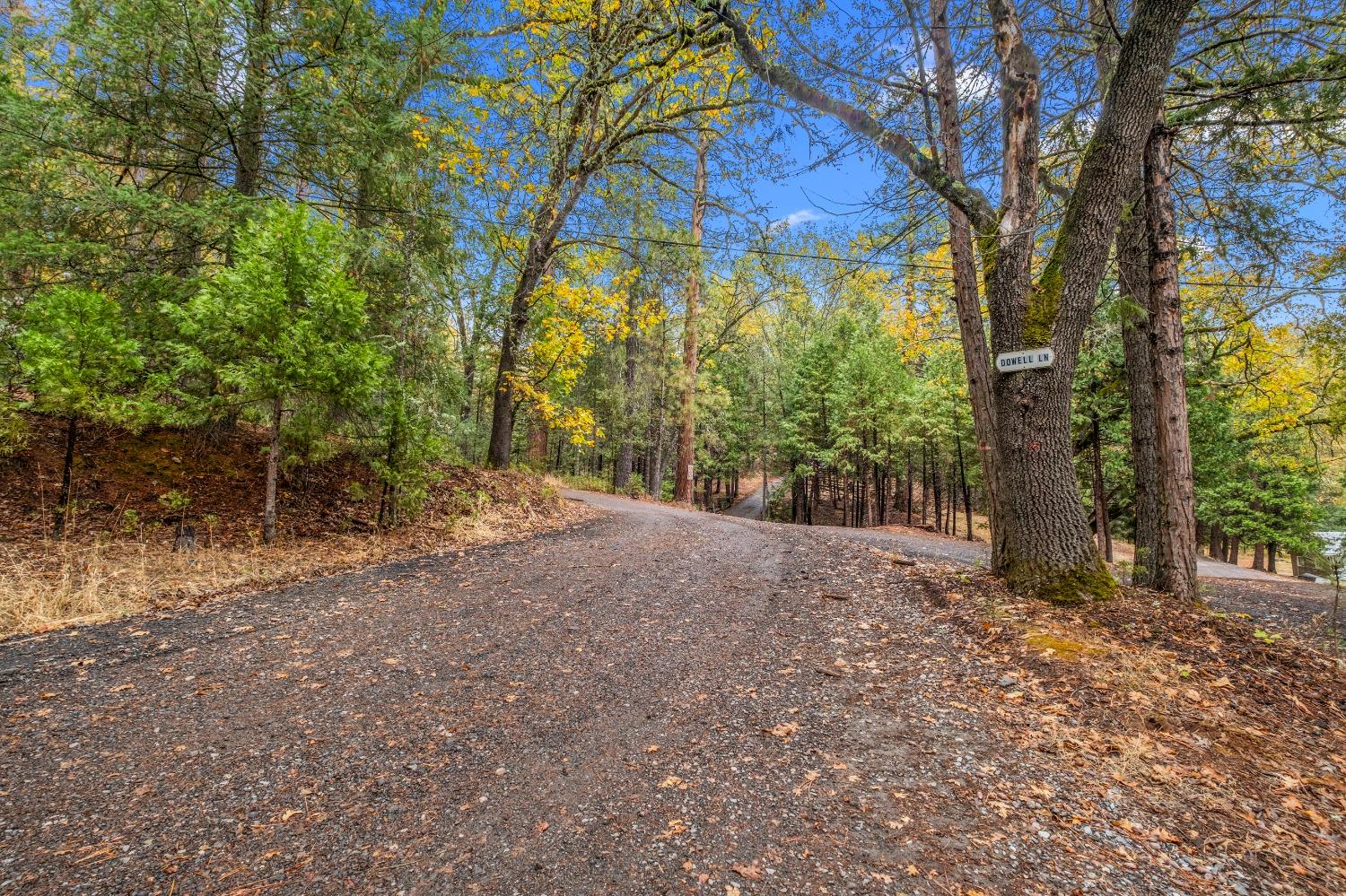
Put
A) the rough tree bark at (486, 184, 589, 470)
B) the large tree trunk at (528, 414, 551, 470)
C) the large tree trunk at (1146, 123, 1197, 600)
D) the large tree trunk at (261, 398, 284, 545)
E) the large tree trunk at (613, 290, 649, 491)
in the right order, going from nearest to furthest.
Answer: the large tree trunk at (1146, 123, 1197, 600), the large tree trunk at (261, 398, 284, 545), the rough tree bark at (486, 184, 589, 470), the large tree trunk at (528, 414, 551, 470), the large tree trunk at (613, 290, 649, 491)

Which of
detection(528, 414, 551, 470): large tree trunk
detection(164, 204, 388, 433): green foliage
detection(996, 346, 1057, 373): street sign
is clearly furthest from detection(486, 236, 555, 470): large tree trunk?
detection(996, 346, 1057, 373): street sign

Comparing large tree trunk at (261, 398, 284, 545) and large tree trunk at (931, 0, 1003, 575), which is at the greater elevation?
large tree trunk at (931, 0, 1003, 575)

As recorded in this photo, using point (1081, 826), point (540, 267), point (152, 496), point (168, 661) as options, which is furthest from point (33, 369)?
point (1081, 826)

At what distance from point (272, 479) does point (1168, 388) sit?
9254 millimetres

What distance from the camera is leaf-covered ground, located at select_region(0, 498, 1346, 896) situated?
1831 mm

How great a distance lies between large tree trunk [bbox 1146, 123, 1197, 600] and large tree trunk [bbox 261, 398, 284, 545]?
8932 mm

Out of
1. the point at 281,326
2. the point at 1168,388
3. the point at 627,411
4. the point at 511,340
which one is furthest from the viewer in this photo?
the point at 627,411

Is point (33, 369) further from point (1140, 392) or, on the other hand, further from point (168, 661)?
point (1140, 392)

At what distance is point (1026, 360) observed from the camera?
4.28 m

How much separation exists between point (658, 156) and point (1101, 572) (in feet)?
30.8

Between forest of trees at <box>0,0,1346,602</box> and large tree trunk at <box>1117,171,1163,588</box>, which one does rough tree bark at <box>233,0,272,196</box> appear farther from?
large tree trunk at <box>1117,171,1163,588</box>

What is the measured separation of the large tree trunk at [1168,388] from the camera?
4.88m

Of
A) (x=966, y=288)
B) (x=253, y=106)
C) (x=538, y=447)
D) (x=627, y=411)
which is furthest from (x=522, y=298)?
(x=538, y=447)

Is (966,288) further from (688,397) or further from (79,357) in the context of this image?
(688,397)
